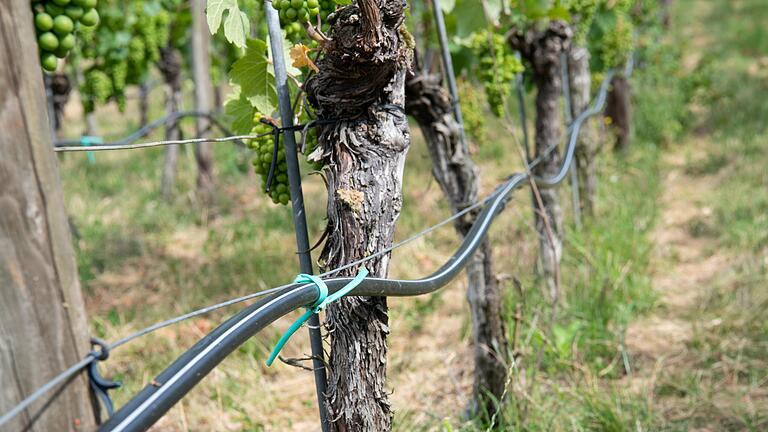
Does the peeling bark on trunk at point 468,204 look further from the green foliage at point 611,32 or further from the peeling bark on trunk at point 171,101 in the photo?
the peeling bark on trunk at point 171,101

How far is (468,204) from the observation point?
2703mm

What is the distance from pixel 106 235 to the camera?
5.19 metres

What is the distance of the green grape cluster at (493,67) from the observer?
3025mm

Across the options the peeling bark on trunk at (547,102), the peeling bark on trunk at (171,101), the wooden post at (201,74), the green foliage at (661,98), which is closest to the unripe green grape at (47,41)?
the peeling bark on trunk at (547,102)

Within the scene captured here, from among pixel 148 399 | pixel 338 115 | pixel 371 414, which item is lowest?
pixel 371 414

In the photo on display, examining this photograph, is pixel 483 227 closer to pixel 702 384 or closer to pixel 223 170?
pixel 702 384

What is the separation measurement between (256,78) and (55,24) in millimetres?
852

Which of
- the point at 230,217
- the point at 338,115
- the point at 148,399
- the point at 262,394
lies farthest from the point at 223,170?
the point at 148,399

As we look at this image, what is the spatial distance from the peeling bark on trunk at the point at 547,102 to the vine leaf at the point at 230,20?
91.3 inches

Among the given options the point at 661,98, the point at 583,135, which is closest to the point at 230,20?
the point at 583,135

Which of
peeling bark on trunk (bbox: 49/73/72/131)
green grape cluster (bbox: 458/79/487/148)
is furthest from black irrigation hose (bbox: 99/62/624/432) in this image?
peeling bark on trunk (bbox: 49/73/72/131)

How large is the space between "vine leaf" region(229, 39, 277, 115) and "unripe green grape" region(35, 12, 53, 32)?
783 mm

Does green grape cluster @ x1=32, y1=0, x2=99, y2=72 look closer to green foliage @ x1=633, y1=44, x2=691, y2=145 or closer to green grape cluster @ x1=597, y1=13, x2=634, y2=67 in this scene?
green grape cluster @ x1=597, y1=13, x2=634, y2=67

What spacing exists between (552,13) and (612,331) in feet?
4.69
